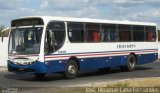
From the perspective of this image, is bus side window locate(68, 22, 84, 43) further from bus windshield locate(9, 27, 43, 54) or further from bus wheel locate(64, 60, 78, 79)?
bus windshield locate(9, 27, 43, 54)

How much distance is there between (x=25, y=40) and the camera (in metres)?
22.5

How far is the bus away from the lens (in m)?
22.1

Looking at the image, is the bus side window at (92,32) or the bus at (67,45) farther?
the bus side window at (92,32)

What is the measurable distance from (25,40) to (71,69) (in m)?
2.68

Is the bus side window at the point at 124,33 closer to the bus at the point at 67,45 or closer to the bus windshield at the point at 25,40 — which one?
the bus at the point at 67,45

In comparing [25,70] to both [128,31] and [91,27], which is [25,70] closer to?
[91,27]

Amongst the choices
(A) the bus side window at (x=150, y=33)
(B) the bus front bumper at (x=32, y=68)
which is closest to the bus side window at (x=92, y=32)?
(B) the bus front bumper at (x=32, y=68)

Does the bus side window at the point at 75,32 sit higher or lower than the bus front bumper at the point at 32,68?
higher

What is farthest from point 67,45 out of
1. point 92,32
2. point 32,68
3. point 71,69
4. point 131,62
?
point 131,62

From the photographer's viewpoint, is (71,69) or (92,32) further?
(92,32)

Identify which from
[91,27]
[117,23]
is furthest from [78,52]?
[117,23]

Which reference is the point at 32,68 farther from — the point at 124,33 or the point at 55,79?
the point at 124,33

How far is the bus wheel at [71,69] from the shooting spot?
23391 mm

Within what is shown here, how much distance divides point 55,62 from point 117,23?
664 cm
